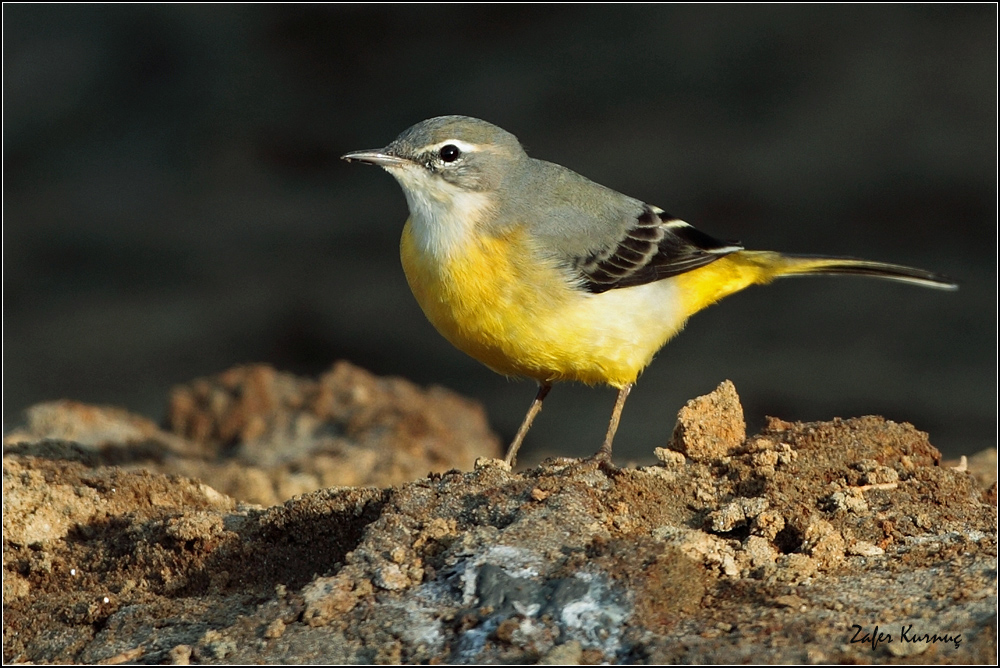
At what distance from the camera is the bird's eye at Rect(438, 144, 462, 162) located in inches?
270

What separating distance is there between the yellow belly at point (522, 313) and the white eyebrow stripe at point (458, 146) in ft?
1.83

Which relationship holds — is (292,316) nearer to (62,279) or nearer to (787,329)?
(62,279)

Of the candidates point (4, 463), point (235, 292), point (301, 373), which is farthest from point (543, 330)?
point (235, 292)

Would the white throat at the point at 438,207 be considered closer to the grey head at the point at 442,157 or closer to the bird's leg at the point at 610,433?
the grey head at the point at 442,157

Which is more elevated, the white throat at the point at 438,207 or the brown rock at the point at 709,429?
the white throat at the point at 438,207

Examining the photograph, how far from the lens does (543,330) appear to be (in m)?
A: 6.46

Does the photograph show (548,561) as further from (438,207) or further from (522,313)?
(438,207)

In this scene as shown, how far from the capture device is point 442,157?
6.86 metres

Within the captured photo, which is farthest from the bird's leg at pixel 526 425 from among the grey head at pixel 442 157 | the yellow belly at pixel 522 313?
the grey head at pixel 442 157

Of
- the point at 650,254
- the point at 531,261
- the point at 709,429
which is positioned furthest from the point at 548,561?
the point at 650,254

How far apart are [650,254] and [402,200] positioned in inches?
309

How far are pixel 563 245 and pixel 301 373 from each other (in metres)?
7.50

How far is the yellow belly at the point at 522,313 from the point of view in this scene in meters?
6.43

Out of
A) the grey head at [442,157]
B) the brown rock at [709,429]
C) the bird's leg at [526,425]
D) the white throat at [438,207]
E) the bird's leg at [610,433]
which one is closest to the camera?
the brown rock at [709,429]
